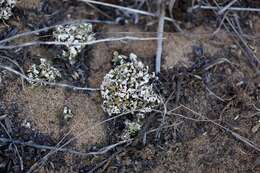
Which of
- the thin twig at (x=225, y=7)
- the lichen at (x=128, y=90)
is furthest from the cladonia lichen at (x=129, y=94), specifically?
the thin twig at (x=225, y=7)

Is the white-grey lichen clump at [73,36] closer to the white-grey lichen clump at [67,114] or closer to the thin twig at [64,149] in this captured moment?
the white-grey lichen clump at [67,114]

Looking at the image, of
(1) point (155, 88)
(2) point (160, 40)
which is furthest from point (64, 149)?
(2) point (160, 40)

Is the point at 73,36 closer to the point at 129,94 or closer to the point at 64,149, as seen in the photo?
the point at 129,94

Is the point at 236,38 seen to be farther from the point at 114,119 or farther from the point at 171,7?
the point at 114,119

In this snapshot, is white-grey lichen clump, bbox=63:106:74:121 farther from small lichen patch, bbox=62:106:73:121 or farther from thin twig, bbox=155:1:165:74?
thin twig, bbox=155:1:165:74

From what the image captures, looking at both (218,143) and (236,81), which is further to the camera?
(236,81)

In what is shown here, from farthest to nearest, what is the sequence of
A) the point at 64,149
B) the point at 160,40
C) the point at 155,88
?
the point at 160,40
the point at 155,88
the point at 64,149

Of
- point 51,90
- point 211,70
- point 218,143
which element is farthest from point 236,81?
point 51,90
